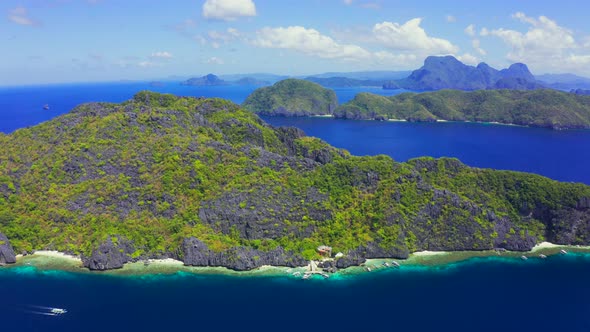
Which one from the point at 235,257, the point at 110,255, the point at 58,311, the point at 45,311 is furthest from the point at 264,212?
the point at 45,311

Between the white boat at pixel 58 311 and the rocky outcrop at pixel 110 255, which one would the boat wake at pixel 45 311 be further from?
the rocky outcrop at pixel 110 255

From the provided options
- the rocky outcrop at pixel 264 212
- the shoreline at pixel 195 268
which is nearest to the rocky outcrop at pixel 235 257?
the shoreline at pixel 195 268

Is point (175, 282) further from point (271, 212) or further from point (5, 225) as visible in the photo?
point (5, 225)

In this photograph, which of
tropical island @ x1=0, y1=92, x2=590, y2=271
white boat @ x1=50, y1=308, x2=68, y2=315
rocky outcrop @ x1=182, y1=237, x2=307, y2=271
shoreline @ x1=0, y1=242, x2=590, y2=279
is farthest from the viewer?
tropical island @ x1=0, y1=92, x2=590, y2=271

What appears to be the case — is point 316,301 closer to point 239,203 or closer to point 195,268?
point 195,268

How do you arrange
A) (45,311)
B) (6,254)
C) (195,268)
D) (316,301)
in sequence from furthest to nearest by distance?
(195,268) < (6,254) < (316,301) < (45,311)

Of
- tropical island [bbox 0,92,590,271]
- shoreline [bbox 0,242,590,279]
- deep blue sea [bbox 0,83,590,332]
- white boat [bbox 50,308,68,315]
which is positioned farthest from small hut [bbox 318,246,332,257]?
white boat [bbox 50,308,68,315]

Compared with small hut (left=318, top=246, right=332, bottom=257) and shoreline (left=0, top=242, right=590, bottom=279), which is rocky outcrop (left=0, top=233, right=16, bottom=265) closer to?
shoreline (left=0, top=242, right=590, bottom=279)
